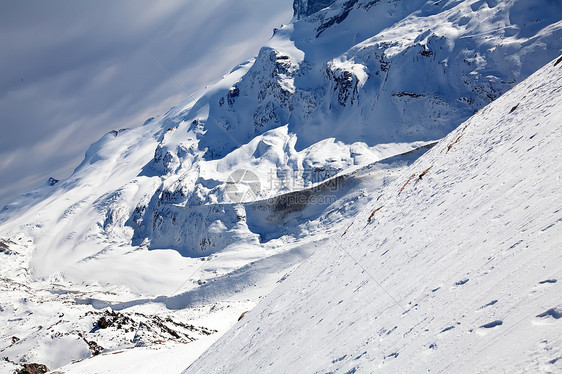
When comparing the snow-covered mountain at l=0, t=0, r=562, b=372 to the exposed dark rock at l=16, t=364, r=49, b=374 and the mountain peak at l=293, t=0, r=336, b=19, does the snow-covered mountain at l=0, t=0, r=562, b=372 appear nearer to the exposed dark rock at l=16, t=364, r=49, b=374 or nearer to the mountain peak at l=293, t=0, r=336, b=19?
the exposed dark rock at l=16, t=364, r=49, b=374

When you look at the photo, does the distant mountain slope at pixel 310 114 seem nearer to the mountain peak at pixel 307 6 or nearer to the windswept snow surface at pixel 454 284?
the mountain peak at pixel 307 6

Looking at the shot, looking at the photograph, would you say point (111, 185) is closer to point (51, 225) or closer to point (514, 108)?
point (51, 225)

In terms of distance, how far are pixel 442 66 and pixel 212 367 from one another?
324ft

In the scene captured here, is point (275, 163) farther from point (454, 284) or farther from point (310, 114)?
point (454, 284)

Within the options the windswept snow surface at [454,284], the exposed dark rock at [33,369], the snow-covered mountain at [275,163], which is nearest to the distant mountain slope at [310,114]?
the snow-covered mountain at [275,163]

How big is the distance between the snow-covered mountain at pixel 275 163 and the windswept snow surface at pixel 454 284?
26210 millimetres

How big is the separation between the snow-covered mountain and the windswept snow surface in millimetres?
26210

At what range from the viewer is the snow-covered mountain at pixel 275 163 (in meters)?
73.9

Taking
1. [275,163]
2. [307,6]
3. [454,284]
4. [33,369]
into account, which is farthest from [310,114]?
[454,284]

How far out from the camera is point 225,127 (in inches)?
5325

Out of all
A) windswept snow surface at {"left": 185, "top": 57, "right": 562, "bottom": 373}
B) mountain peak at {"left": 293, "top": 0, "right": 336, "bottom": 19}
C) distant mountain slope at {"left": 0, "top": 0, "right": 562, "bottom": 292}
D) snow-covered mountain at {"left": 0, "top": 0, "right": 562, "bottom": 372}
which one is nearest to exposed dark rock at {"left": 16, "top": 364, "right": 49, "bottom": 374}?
snow-covered mountain at {"left": 0, "top": 0, "right": 562, "bottom": 372}

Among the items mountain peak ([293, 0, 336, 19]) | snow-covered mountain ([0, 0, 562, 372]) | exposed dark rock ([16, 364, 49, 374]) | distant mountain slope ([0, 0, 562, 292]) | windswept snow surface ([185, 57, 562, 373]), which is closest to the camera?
windswept snow surface ([185, 57, 562, 373])

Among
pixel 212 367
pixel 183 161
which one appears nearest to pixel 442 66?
pixel 183 161

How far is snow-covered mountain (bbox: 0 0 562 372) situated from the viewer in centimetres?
7388
